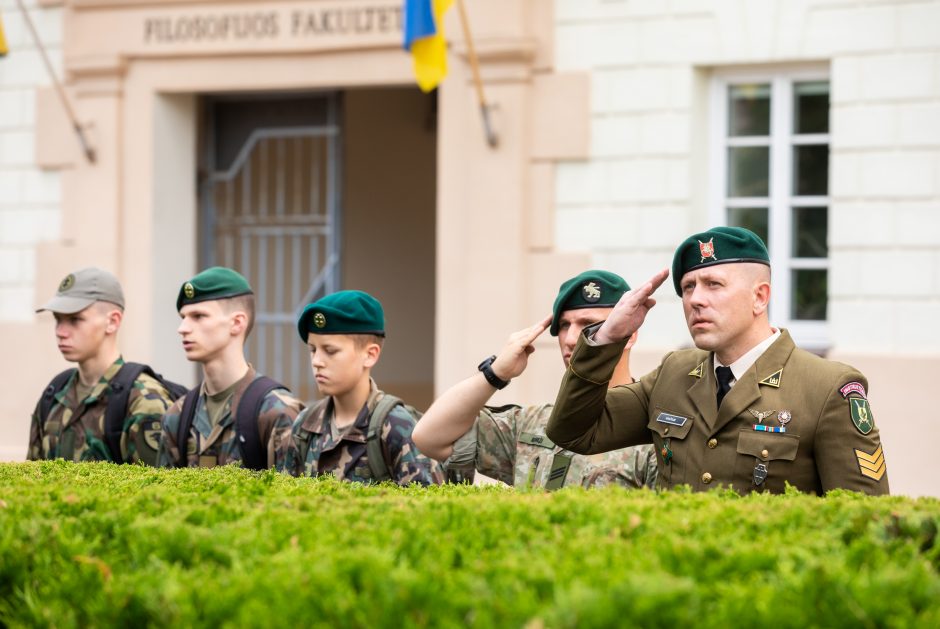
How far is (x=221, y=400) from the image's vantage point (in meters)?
6.20

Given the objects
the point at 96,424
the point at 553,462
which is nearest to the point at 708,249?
the point at 553,462

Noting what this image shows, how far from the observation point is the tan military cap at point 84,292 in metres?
6.89

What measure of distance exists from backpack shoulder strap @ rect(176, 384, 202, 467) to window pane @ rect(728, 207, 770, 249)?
4.83 meters

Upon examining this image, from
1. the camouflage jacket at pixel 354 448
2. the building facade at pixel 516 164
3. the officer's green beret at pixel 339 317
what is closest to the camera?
the camouflage jacket at pixel 354 448

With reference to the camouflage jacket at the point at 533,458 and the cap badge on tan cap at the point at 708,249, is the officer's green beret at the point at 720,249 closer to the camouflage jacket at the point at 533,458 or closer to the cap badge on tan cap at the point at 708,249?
the cap badge on tan cap at the point at 708,249

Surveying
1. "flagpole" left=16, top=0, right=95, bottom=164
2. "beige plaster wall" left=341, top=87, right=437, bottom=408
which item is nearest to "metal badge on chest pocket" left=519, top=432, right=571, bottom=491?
"flagpole" left=16, top=0, right=95, bottom=164

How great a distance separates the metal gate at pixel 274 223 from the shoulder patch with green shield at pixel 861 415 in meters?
8.14

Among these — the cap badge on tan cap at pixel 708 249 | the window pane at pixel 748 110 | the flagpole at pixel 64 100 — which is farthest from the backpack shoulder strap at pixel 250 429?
the flagpole at pixel 64 100

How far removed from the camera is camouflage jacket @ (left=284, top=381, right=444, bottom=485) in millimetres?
5367

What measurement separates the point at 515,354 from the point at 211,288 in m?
2.14

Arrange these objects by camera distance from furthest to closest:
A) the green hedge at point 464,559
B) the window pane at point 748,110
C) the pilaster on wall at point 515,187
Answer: the pilaster on wall at point 515,187
the window pane at point 748,110
the green hedge at point 464,559

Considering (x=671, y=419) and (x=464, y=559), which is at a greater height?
(x=671, y=419)

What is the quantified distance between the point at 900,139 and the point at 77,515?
7.01 metres

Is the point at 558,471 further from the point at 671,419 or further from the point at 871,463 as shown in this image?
the point at 871,463
